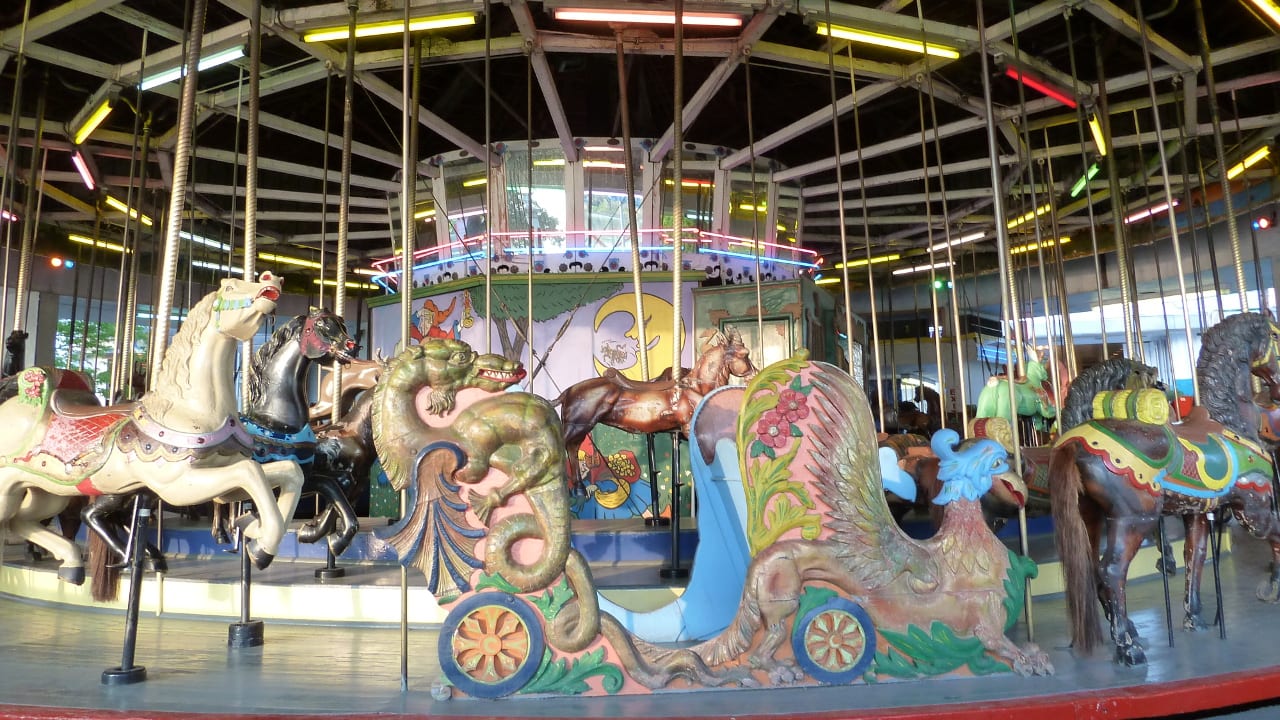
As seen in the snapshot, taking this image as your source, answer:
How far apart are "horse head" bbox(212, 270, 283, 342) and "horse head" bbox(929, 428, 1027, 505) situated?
2.93 metres

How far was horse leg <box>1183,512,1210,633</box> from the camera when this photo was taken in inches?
162

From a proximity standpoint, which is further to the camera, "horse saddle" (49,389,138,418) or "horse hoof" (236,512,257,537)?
"horse saddle" (49,389,138,418)

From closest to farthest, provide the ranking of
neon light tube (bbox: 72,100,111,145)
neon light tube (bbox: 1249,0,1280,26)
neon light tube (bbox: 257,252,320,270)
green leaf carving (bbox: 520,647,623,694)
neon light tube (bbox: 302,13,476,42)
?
green leaf carving (bbox: 520,647,623,694) < neon light tube (bbox: 302,13,476,42) < neon light tube (bbox: 1249,0,1280,26) < neon light tube (bbox: 72,100,111,145) < neon light tube (bbox: 257,252,320,270)

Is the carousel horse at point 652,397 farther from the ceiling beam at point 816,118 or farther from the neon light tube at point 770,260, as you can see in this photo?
the neon light tube at point 770,260

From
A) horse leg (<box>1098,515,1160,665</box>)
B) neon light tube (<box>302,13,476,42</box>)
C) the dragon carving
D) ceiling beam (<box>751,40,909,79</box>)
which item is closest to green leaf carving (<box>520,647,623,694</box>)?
the dragon carving

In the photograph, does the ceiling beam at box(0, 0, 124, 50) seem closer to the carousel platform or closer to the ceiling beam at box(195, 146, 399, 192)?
the ceiling beam at box(195, 146, 399, 192)

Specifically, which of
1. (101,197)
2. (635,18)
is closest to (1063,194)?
(635,18)

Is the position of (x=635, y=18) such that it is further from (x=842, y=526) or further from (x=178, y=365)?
(x=842, y=526)

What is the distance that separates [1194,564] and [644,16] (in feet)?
19.8

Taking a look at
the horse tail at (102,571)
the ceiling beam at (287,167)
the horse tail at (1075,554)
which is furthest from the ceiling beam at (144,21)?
the horse tail at (1075,554)

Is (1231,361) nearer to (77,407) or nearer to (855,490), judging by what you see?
(855,490)

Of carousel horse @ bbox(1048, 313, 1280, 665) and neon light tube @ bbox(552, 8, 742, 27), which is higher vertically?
neon light tube @ bbox(552, 8, 742, 27)

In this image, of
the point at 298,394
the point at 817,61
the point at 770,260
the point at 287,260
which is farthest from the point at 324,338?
the point at 287,260

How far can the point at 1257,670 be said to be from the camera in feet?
10.3
